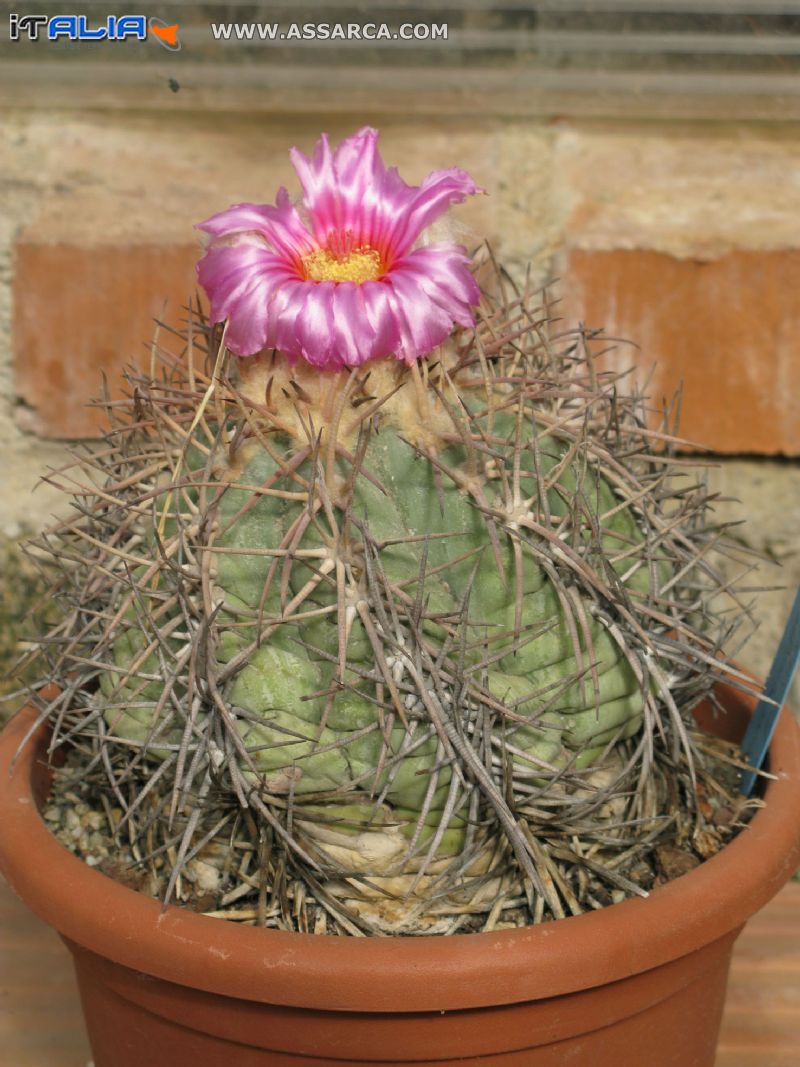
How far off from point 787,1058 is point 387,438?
0.63 m

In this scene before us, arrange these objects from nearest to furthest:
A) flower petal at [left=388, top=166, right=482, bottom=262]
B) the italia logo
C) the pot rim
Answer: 1. the pot rim
2. flower petal at [left=388, top=166, right=482, bottom=262]
3. the italia logo

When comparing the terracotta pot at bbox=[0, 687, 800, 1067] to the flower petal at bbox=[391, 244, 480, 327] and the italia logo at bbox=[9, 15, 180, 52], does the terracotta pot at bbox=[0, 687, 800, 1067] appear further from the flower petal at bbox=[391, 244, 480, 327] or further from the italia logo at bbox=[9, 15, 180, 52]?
the italia logo at bbox=[9, 15, 180, 52]

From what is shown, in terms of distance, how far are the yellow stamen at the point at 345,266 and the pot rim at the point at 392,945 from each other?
15.0 inches

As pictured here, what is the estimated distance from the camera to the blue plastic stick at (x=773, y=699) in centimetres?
83

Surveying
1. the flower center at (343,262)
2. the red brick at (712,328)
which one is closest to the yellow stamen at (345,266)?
the flower center at (343,262)

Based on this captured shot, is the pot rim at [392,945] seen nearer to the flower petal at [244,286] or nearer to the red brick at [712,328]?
the flower petal at [244,286]

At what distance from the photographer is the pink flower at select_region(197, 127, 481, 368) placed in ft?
2.31

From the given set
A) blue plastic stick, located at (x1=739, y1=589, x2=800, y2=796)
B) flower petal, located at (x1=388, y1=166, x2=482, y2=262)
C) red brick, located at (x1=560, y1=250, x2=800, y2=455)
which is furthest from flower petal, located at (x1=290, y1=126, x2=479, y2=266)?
red brick, located at (x1=560, y1=250, x2=800, y2=455)

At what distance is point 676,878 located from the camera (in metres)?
0.76

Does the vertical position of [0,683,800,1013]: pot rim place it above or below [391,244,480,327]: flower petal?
below

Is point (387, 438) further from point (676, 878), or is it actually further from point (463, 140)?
point (463, 140)

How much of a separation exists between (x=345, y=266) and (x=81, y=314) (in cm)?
59

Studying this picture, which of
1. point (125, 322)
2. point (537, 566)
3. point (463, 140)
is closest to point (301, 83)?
point (463, 140)

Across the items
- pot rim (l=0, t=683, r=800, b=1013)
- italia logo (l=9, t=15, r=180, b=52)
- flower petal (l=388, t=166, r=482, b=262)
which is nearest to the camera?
pot rim (l=0, t=683, r=800, b=1013)
